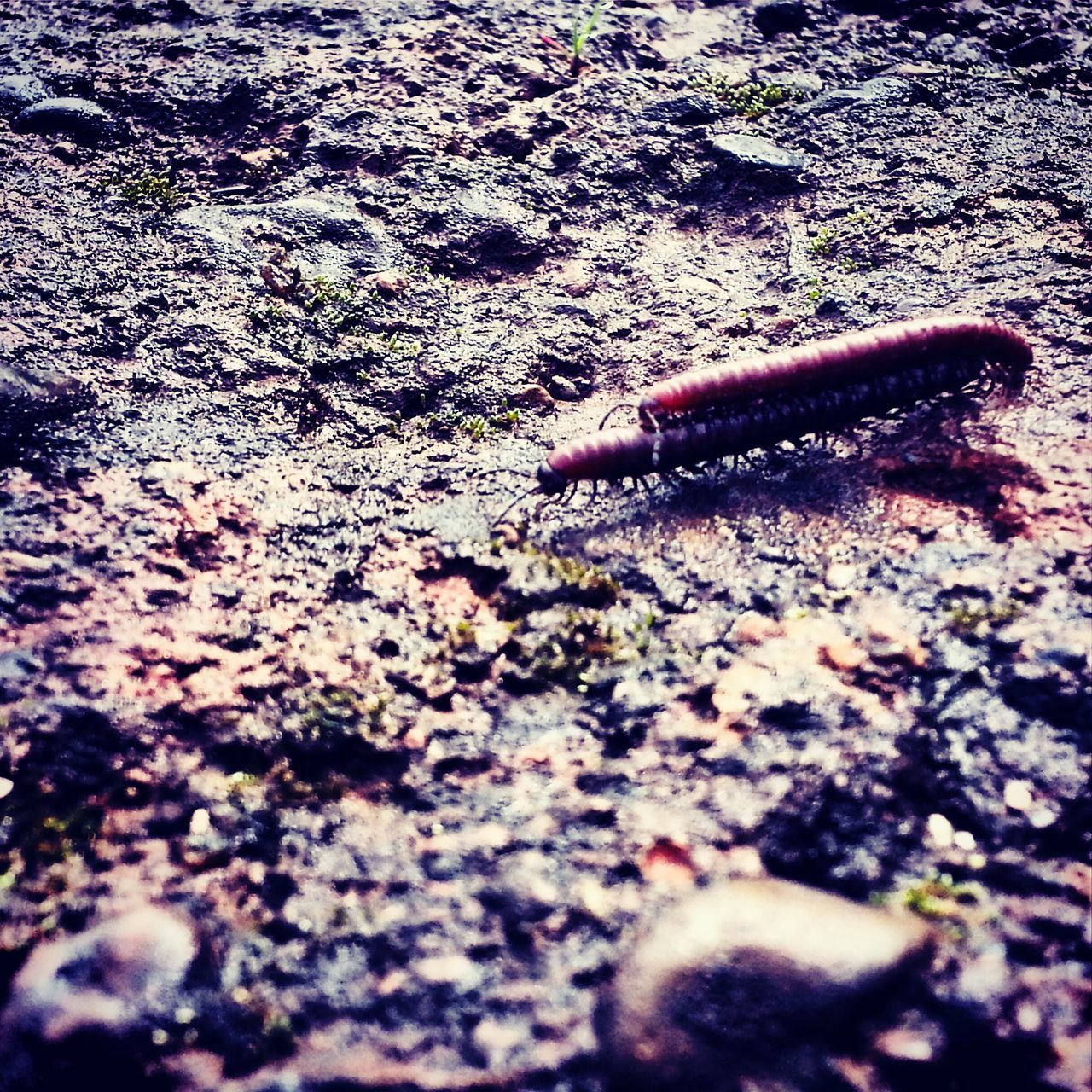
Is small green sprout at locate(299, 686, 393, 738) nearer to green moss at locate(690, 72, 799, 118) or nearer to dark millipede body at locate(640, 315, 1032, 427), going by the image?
dark millipede body at locate(640, 315, 1032, 427)

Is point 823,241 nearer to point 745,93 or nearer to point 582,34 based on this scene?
point 745,93

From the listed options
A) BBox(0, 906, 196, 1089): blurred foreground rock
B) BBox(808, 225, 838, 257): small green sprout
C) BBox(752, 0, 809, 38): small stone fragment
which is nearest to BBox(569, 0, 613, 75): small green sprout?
BBox(752, 0, 809, 38): small stone fragment

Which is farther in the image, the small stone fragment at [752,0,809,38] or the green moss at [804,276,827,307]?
the small stone fragment at [752,0,809,38]

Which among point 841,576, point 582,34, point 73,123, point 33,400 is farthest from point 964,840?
point 73,123

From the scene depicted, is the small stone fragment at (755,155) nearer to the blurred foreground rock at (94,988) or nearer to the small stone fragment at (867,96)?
the small stone fragment at (867,96)

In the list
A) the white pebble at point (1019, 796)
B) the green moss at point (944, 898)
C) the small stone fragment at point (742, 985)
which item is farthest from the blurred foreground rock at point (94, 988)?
the white pebble at point (1019, 796)

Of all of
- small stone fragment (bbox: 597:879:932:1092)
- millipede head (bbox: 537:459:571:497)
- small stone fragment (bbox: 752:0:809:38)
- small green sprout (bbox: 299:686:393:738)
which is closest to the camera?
small stone fragment (bbox: 597:879:932:1092)

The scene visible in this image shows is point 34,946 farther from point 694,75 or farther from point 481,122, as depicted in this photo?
point 694,75
